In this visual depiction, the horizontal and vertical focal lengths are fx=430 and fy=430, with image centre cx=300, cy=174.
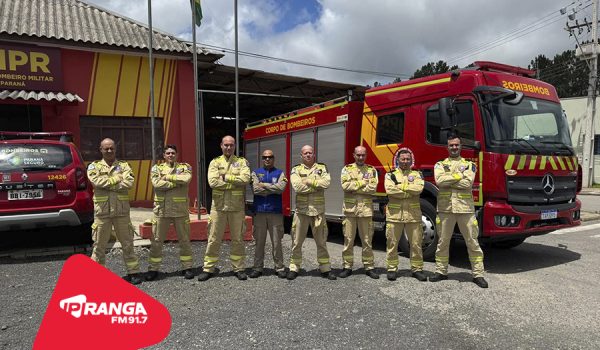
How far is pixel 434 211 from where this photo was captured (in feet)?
19.9

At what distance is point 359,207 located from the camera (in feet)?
17.6

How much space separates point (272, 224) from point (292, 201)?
326 centimetres

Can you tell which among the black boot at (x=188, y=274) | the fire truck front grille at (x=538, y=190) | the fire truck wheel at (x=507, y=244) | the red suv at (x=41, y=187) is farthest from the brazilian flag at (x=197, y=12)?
the fire truck wheel at (x=507, y=244)

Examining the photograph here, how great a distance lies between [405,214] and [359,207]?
567 mm

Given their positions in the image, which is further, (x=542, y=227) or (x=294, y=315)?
(x=542, y=227)

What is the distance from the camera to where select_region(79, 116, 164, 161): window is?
10273 millimetres

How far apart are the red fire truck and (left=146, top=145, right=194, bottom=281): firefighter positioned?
9.92 feet

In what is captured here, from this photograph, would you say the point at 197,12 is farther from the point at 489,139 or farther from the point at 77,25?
the point at 489,139

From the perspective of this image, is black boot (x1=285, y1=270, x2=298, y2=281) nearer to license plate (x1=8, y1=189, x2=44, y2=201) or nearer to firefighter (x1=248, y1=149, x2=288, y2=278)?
firefighter (x1=248, y1=149, x2=288, y2=278)

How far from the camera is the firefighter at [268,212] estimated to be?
5379 millimetres

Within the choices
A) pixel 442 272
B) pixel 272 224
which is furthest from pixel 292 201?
pixel 442 272

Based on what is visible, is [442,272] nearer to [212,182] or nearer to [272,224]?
[272,224]

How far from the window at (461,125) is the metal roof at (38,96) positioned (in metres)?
7.80

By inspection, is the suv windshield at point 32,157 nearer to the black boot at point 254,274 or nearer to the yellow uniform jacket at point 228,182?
the yellow uniform jacket at point 228,182
